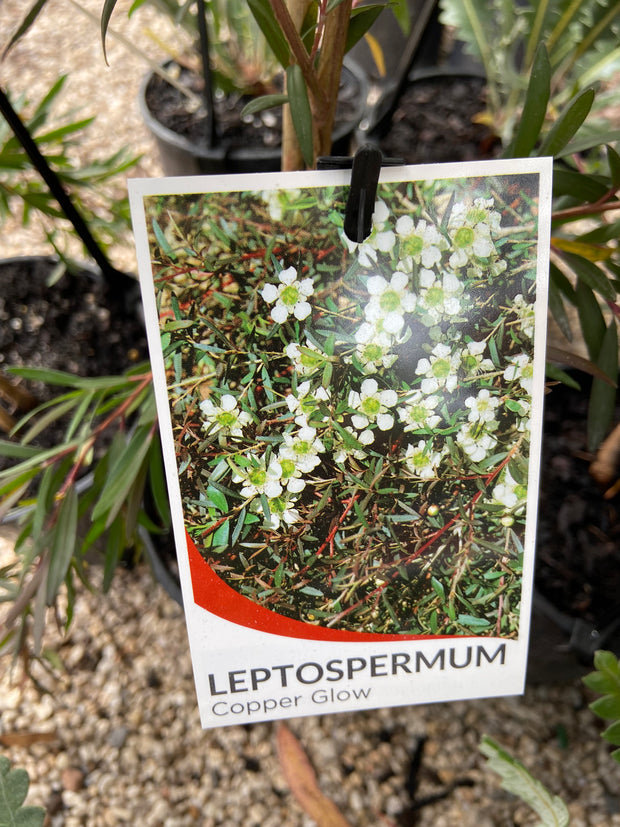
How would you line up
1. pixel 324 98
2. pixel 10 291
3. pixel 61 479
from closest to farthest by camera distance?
pixel 324 98 < pixel 61 479 < pixel 10 291

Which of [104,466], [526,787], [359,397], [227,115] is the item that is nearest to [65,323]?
[104,466]

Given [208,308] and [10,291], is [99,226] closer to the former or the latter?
[10,291]

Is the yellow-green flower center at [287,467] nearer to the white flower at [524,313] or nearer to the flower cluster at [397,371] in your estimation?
the flower cluster at [397,371]

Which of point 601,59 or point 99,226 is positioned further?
point 601,59

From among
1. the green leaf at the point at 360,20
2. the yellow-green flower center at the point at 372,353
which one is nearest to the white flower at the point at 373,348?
the yellow-green flower center at the point at 372,353

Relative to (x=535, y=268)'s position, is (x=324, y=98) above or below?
above

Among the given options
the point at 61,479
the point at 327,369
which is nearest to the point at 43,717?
the point at 61,479
